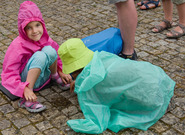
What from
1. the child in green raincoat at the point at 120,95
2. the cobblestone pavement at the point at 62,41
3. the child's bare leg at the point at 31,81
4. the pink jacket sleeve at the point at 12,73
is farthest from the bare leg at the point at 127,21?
the pink jacket sleeve at the point at 12,73

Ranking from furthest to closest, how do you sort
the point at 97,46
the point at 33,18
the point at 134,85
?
1. the point at 97,46
2. the point at 33,18
3. the point at 134,85

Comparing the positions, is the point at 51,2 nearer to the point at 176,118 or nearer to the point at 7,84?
the point at 7,84

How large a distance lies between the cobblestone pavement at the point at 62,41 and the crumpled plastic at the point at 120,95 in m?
0.10

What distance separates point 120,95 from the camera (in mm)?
3014

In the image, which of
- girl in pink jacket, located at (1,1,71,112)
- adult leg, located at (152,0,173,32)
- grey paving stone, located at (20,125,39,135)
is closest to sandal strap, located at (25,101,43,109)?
girl in pink jacket, located at (1,1,71,112)

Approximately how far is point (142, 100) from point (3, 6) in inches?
195

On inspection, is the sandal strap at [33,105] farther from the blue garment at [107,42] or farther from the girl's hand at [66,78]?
the blue garment at [107,42]

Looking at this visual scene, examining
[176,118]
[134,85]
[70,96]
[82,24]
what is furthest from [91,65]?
[82,24]

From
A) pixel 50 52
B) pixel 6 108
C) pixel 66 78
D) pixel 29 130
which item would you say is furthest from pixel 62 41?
pixel 29 130

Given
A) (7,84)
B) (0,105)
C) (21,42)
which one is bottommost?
(0,105)

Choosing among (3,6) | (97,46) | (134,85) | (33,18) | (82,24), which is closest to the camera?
(134,85)

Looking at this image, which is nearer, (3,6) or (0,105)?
(0,105)

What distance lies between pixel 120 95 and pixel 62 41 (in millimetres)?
2330

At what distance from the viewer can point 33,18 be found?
3.43 m
